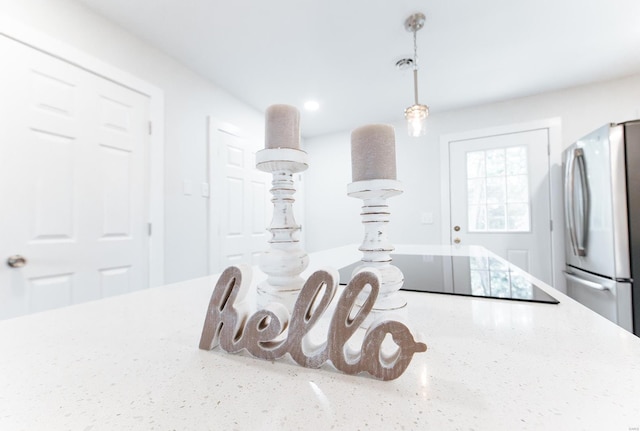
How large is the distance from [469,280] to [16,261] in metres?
1.82

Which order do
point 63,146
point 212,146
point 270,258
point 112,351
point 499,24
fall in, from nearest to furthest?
1. point 112,351
2. point 270,258
3. point 63,146
4. point 499,24
5. point 212,146

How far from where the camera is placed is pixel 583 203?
6.53 feet

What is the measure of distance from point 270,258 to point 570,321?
0.52m

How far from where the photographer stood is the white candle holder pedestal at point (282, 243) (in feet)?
1.58

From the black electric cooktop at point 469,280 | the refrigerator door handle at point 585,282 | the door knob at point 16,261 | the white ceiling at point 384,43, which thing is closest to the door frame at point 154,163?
the white ceiling at point 384,43

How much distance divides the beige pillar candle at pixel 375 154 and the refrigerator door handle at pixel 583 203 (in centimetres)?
225

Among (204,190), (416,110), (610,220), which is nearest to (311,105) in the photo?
(204,190)

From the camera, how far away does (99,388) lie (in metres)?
0.30

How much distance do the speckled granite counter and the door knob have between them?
3.60 feet

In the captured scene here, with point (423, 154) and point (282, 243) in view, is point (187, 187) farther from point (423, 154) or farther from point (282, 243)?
point (423, 154)

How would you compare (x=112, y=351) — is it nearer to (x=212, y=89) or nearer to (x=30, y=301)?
(x=30, y=301)

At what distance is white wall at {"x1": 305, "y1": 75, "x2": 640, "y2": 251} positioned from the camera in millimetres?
2318

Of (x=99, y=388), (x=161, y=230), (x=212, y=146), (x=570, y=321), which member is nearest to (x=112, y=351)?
(x=99, y=388)

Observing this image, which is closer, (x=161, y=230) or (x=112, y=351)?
(x=112, y=351)
